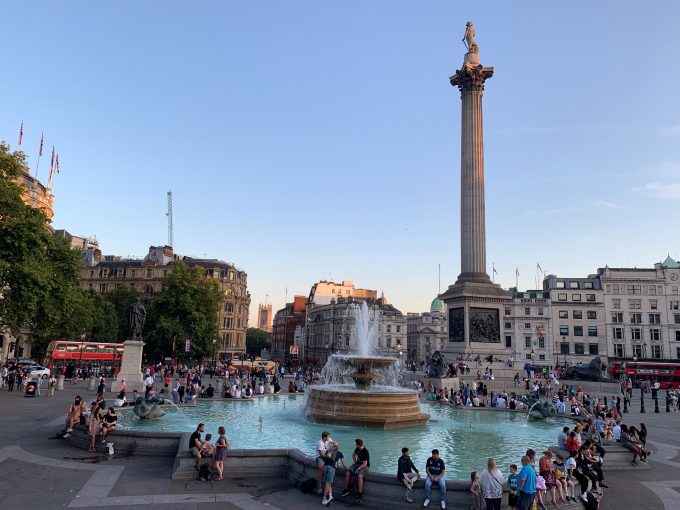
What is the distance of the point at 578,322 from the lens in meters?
84.9

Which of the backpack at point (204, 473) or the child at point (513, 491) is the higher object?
the child at point (513, 491)

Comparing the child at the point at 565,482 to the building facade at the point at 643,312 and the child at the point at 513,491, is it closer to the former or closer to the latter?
the child at the point at 513,491

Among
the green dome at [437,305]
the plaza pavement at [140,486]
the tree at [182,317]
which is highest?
the green dome at [437,305]

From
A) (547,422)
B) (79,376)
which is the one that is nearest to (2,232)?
(79,376)

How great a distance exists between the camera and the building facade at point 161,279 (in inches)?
3516

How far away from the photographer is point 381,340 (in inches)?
4186

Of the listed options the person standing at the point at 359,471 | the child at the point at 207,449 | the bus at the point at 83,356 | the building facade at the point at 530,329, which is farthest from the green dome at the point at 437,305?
the person standing at the point at 359,471

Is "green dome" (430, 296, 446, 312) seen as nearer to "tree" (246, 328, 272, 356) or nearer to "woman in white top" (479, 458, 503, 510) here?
"tree" (246, 328, 272, 356)

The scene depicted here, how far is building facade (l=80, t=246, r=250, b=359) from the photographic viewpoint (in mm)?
89312

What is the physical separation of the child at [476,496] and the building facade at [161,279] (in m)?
80.9

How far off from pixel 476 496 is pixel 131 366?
2597cm

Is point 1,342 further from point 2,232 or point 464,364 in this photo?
point 464,364

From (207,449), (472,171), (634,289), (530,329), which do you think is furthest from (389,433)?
(634,289)

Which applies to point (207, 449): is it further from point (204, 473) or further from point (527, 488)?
point (527, 488)
